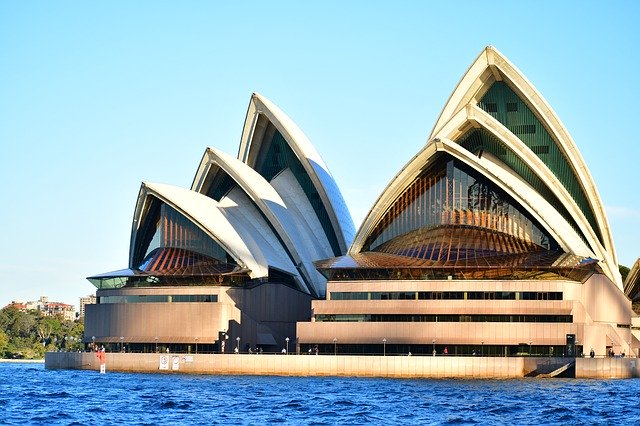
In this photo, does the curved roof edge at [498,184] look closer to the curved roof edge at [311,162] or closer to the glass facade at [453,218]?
the glass facade at [453,218]

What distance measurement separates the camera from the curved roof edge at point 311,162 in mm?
114750

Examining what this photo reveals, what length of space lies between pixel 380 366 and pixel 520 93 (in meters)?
26.8

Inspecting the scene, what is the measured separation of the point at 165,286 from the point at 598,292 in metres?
33.8

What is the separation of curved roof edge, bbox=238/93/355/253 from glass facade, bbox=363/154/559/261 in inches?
339

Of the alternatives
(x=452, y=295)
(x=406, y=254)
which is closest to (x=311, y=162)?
(x=406, y=254)

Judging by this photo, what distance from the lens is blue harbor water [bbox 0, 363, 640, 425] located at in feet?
193

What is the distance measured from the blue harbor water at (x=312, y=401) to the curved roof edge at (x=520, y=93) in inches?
907

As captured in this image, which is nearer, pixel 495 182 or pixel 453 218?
pixel 495 182

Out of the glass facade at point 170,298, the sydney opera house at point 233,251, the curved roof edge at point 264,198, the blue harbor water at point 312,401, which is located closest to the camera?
the blue harbor water at point 312,401

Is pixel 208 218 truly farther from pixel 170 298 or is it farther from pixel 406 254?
pixel 406 254

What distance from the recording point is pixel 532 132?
4311 inches

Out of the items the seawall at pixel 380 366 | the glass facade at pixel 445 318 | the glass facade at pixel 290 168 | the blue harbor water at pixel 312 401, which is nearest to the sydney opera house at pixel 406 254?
the glass facade at pixel 445 318

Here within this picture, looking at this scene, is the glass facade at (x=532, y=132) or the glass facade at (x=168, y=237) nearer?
the glass facade at (x=532, y=132)

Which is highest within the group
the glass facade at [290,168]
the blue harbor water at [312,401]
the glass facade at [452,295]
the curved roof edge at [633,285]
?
the glass facade at [290,168]
